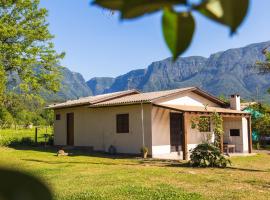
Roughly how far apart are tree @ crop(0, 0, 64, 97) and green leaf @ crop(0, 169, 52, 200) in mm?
25919

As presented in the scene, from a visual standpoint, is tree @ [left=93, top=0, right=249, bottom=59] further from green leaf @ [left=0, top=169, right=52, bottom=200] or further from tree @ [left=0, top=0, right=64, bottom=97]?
tree @ [left=0, top=0, right=64, bottom=97]

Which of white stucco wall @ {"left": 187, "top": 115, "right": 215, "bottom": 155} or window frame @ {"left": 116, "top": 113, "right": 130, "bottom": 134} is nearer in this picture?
window frame @ {"left": 116, "top": 113, "right": 130, "bottom": 134}

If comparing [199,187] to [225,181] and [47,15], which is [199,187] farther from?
[47,15]

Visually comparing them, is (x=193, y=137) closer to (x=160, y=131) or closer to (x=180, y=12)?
(x=160, y=131)

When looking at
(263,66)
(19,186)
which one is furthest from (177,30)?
(263,66)

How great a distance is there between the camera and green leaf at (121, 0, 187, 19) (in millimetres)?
371

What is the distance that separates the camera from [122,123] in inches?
765

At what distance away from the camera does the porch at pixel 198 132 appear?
17.4 meters

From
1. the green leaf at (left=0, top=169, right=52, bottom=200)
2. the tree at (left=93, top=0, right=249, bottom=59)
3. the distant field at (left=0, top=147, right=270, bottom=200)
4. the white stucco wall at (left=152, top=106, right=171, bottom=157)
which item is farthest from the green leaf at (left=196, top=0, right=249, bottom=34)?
the white stucco wall at (left=152, top=106, right=171, bottom=157)

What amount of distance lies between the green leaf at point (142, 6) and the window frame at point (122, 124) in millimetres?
18673

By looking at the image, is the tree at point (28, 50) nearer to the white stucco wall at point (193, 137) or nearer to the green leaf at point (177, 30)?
the white stucco wall at point (193, 137)

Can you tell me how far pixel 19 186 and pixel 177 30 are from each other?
0.71ft

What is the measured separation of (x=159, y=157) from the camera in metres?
17.9

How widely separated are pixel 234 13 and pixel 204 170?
13.4 m
